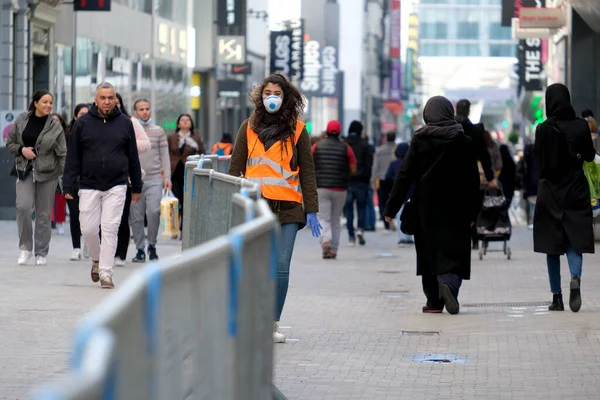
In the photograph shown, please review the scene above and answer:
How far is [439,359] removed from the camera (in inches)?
343

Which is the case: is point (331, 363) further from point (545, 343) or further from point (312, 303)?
point (312, 303)

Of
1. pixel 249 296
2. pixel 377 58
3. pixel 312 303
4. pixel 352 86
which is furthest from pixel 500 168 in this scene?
pixel 377 58

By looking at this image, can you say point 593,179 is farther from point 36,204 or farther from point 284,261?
point 36,204

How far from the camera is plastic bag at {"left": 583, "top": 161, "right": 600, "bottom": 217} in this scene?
12.4 metres

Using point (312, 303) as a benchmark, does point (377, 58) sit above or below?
above

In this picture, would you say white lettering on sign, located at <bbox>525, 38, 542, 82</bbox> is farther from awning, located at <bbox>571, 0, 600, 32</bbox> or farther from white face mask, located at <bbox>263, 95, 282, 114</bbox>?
white face mask, located at <bbox>263, 95, 282, 114</bbox>

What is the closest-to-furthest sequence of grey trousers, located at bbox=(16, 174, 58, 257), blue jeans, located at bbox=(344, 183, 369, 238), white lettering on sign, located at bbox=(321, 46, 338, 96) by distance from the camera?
grey trousers, located at bbox=(16, 174, 58, 257) < blue jeans, located at bbox=(344, 183, 369, 238) < white lettering on sign, located at bbox=(321, 46, 338, 96)

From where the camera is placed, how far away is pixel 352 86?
92250 millimetres

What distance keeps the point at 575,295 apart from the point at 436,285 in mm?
1059

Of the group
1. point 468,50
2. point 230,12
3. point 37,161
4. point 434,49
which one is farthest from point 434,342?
point 434,49

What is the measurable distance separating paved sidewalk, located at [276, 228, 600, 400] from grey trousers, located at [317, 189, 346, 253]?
287 cm

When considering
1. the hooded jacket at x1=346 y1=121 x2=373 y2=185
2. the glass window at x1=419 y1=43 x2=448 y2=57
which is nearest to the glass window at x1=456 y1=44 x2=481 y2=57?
the glass window at x1=419 y1=43 x2=448 y2=57

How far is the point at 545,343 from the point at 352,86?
3277 inches

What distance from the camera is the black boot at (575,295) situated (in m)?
11.2
